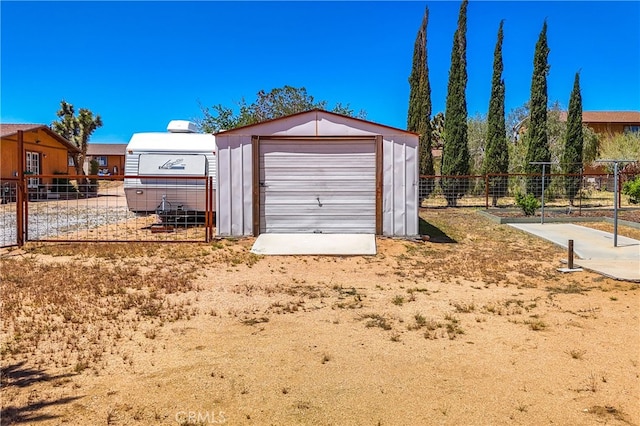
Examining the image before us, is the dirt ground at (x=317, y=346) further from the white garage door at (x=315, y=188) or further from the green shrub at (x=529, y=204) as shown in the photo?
the green shrub at (x=529, y=204)

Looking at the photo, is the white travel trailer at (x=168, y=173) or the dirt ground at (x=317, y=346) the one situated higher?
the white travel trailer at (x=168, y=173)

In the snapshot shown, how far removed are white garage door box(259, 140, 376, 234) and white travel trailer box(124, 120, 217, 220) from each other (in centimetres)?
261

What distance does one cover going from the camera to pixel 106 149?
58.5 meters

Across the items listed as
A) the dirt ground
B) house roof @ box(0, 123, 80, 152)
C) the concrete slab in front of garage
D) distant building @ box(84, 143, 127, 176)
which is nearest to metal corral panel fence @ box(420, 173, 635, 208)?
the concrete slab in front of garage

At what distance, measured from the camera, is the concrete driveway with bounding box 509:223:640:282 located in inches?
284

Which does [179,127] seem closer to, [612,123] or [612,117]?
[612,123]

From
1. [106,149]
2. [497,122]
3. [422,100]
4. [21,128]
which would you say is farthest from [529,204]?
[106,149]

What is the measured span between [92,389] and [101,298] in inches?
105

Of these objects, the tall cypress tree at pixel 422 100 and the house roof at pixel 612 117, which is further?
the house roof at pixel 612 117

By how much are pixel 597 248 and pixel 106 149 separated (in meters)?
58.5

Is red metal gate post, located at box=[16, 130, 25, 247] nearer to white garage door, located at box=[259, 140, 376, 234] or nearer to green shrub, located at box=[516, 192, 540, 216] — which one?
white garage door, located at box=[259, 140, 376, 234]

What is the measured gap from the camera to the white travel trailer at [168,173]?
12781 mm

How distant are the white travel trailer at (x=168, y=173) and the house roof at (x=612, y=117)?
3828 centimetres

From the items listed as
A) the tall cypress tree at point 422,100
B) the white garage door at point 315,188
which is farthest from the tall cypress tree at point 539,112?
the white garage door at point 315,188
